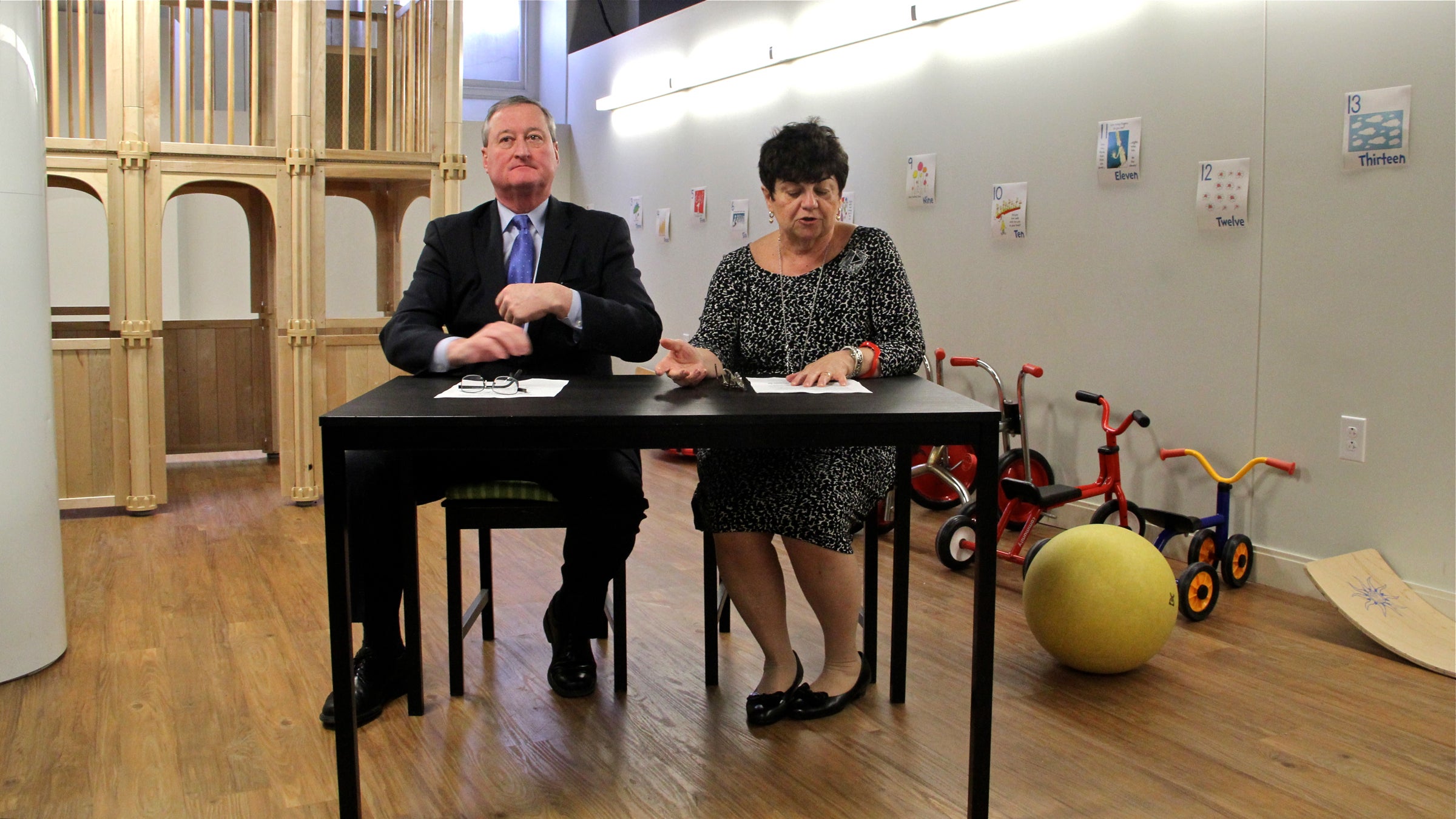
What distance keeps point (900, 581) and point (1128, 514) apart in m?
1.52

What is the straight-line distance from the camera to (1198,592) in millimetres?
3078

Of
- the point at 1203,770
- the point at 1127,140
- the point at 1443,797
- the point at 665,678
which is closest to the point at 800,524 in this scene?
the point at 665,678

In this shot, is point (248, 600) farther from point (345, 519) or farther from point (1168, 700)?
point (1168, 700)

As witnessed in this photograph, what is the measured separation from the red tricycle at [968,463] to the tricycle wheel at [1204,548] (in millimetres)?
652

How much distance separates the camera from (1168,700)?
8.30 ft

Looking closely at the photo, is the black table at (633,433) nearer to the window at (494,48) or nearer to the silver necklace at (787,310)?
the silver necklace at (787,310)

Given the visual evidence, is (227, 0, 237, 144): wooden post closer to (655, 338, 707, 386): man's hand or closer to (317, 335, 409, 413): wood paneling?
(317, 335, 409, 413): wood paneling

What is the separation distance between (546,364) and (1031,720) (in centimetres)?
134

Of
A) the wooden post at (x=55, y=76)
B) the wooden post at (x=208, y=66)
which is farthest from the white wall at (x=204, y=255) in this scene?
the wooden post at (x=208, y=66)

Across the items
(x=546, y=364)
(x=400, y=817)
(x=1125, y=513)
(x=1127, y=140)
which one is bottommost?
(x=400, y=817)

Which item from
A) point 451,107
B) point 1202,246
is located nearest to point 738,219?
point 451,107

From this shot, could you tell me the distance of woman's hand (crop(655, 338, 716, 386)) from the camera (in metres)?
2.20

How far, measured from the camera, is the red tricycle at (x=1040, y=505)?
11.7ft

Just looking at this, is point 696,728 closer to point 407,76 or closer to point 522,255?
point 522,255
